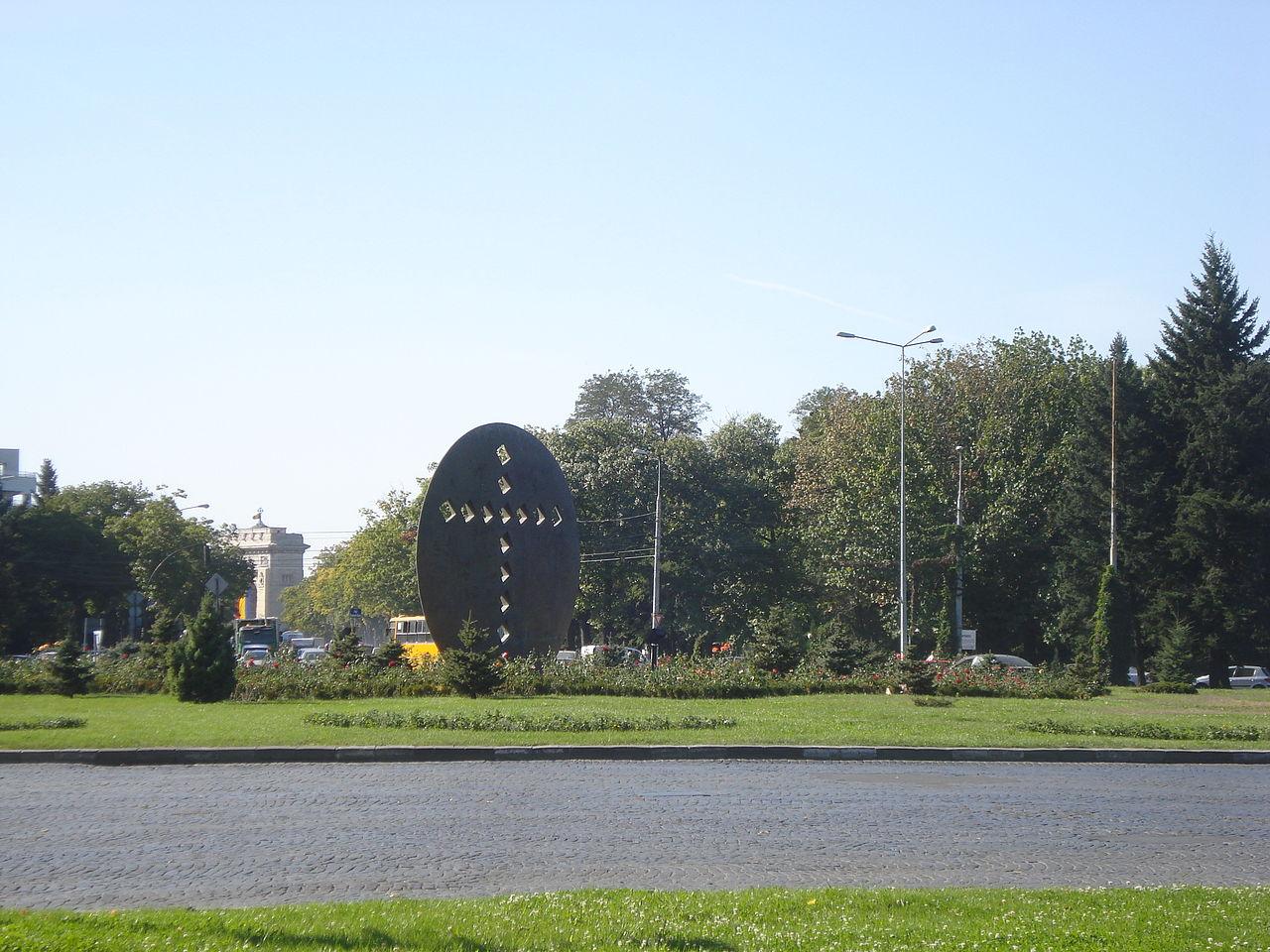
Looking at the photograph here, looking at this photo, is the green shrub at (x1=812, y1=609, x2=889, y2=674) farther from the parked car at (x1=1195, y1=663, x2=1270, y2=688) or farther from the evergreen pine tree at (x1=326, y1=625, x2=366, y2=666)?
the parked car at (x1=1195, y1=663, x2=1270, y2=688)

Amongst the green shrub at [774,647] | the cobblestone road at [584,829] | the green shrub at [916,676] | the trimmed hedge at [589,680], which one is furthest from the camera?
the green shrub at [774,647]

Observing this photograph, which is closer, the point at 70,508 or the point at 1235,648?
the point at 1235,648

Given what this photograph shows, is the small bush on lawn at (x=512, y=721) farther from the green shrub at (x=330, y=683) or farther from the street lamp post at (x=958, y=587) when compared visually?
the street lamp post at (x=958, y=587)

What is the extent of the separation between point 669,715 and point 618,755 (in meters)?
4.39

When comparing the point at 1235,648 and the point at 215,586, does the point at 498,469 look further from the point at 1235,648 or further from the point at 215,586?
the point at 1235,648

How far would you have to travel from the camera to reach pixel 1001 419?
54344mm

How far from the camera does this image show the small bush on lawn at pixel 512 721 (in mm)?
18719

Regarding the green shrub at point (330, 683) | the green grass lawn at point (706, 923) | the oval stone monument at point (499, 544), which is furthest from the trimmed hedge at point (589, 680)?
the green grass lawn at point (706, 923)

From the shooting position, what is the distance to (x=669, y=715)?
68.8ft

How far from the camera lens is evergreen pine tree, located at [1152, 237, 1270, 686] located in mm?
43344

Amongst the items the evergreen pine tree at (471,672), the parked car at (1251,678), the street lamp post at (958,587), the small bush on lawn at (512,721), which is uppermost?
the street lamp post at (958,587)

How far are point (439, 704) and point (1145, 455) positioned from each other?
32662mm

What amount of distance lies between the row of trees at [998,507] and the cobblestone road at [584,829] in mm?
17808

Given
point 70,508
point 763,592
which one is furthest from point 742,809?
point 70,508
